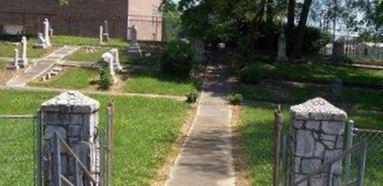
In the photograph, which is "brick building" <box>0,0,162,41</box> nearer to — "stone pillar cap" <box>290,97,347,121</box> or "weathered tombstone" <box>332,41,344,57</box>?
"weathered tombstone" <box>332,41,344,57</box>

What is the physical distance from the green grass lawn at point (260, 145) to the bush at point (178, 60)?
5271 millimetres

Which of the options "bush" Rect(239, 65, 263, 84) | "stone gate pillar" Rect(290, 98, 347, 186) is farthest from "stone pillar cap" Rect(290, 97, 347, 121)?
"bush" Rect(239, 65, 263, 84)

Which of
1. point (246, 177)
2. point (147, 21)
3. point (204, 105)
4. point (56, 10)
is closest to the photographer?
point (246, 177)

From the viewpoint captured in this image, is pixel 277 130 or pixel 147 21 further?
pixel 147 21

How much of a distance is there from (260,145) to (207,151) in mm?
1243

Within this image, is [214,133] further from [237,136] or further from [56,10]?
[56,10]

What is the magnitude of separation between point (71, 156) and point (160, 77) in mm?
19613

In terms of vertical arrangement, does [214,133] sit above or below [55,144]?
below

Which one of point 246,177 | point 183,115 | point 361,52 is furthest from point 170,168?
point 361,52

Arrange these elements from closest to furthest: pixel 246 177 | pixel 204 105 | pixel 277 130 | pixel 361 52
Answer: pixel 277 130 → pixel 246 177 → pixel 204 105 → pixel 361 52

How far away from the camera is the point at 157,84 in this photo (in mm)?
27156

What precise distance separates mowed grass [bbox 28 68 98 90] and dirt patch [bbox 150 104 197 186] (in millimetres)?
7058

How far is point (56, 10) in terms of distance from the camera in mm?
52531

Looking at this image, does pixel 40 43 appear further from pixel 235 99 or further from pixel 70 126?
pixel 70 126
